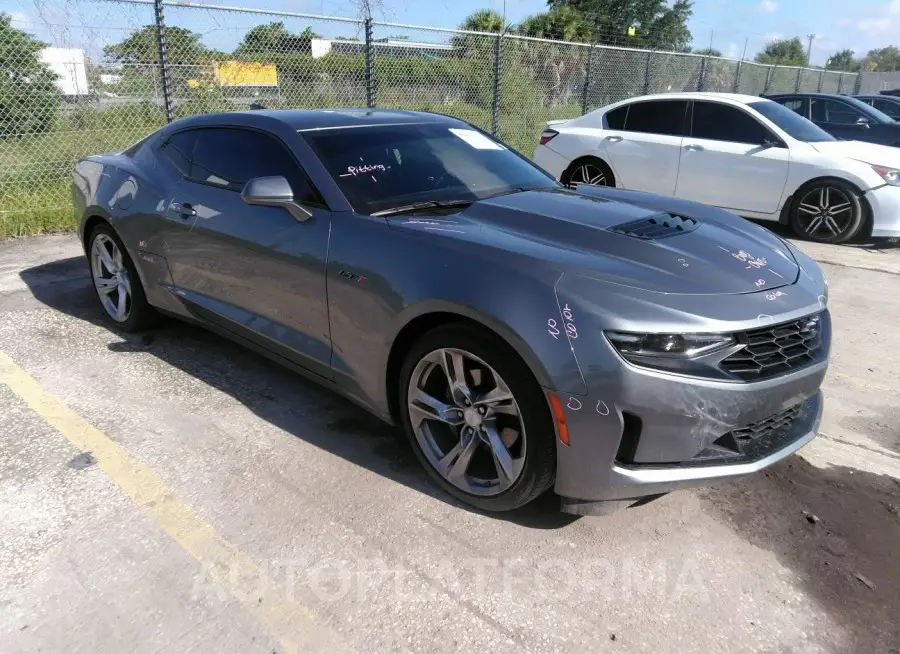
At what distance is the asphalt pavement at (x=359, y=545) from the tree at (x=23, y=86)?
16.9ft

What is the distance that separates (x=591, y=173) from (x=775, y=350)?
6592 mm

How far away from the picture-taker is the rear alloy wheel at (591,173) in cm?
860

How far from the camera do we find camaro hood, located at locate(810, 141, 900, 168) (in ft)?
23.9

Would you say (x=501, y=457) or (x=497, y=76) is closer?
(x=501, y=457)

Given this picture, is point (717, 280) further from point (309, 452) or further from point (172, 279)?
point (172, 279)

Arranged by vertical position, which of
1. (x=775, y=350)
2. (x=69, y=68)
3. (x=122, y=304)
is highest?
(x=69, y=68)

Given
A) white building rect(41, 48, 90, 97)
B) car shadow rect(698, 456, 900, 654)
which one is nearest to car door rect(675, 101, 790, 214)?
car shadow rect(698, 456, 900, 654)

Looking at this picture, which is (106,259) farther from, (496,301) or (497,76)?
(497,76)

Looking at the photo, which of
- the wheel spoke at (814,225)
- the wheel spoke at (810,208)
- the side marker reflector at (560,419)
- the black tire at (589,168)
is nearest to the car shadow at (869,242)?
the wheel spoke at (814,225)

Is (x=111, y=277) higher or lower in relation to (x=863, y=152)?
lower

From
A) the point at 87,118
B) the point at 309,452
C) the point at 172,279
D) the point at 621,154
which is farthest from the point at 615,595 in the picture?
the point at 87,118

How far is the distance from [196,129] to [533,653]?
349cm

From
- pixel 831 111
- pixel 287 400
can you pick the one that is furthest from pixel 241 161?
pixel 831 111

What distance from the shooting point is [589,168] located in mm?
8703
